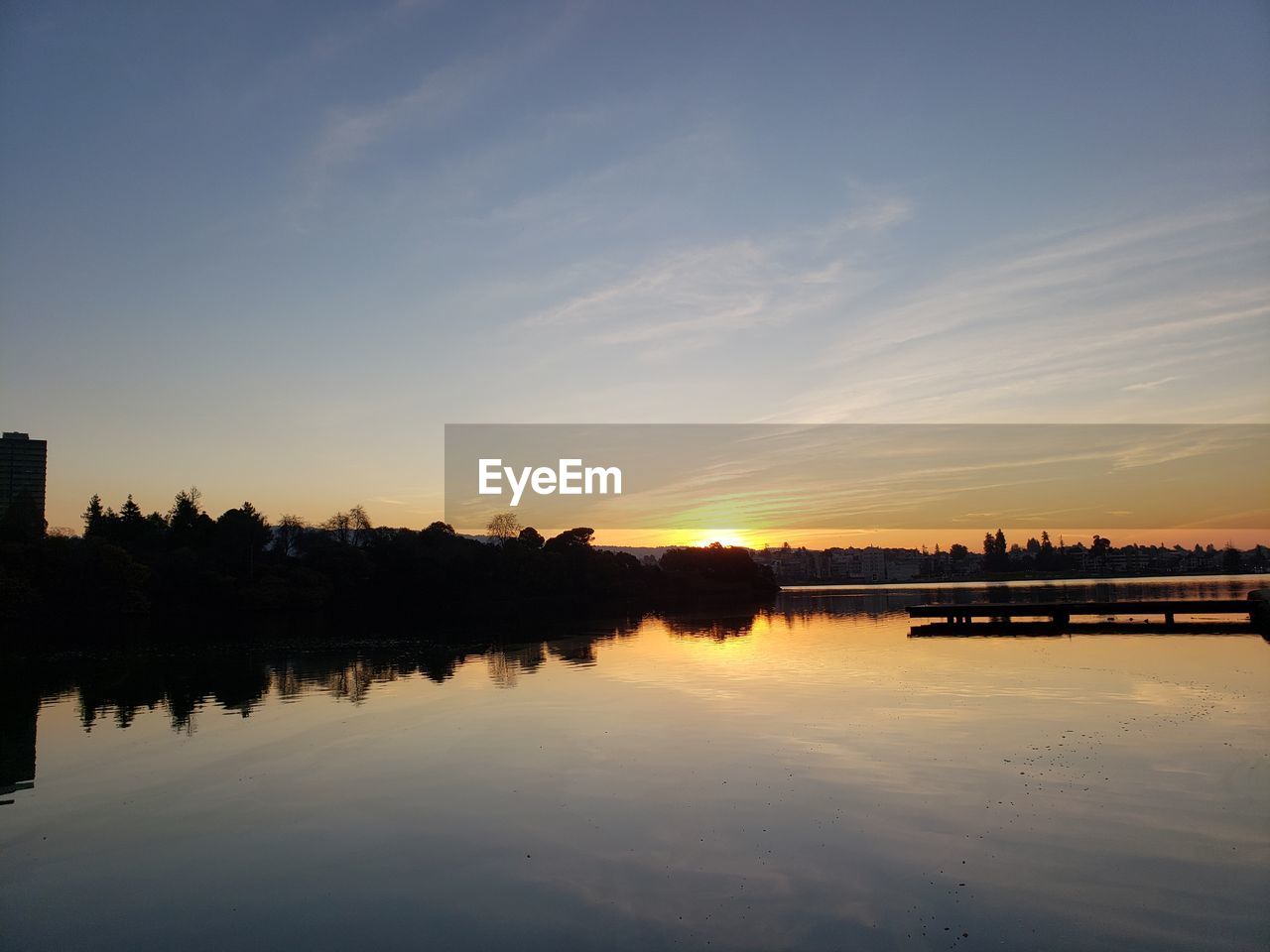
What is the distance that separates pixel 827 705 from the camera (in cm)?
2666

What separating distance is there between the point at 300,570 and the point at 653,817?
338 feet

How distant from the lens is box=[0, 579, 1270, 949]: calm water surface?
10883 millimetres

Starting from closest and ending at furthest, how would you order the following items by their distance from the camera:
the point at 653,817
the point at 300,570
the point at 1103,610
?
the point at 653,817, the point at 1103,610, the point at 300,570

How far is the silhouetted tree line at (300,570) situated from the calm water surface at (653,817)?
207 feet

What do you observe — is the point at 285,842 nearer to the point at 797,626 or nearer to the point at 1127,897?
the point at 1127,897

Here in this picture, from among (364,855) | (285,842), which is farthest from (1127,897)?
(285,842)

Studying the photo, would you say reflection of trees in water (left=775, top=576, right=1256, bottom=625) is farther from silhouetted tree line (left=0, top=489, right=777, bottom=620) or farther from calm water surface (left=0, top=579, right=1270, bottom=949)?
calm water surface (left=0, top=579, right=1270, bottom=949)

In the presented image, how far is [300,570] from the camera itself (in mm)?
108750

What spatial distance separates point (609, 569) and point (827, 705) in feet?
359

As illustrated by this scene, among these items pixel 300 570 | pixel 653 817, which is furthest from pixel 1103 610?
pixel 300 570

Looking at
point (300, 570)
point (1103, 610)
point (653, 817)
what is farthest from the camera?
point (300, 570)

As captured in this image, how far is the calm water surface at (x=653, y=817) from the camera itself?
1088cm

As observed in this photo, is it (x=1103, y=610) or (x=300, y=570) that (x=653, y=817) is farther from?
(x=300, y=570)

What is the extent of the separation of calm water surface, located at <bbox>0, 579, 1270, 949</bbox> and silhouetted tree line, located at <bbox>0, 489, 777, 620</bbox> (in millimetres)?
63204
